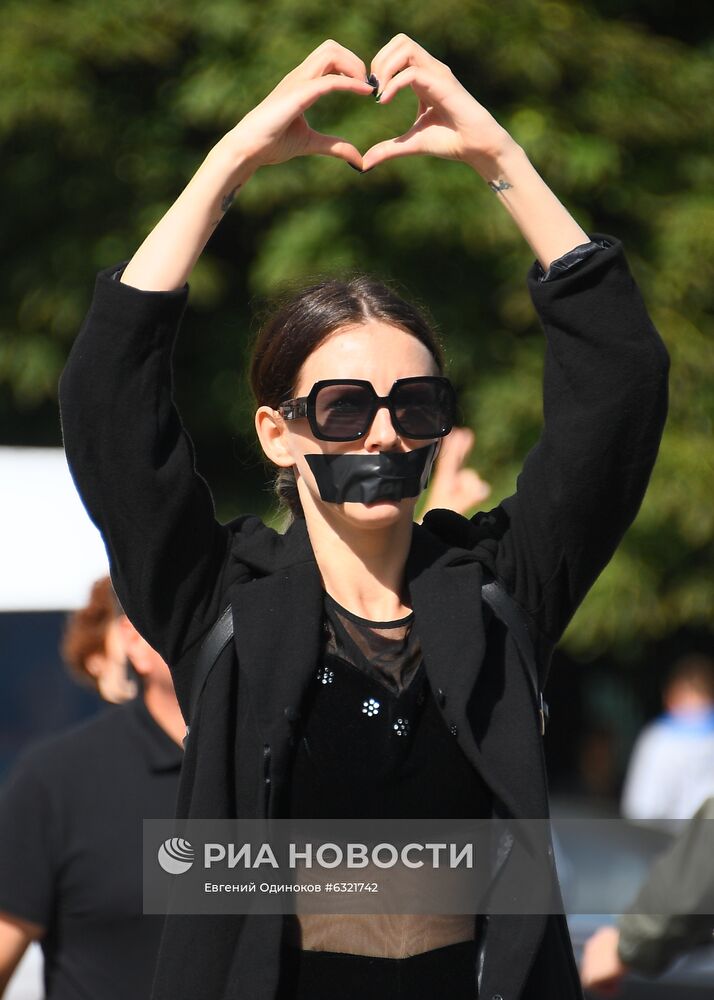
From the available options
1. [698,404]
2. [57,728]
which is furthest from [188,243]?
[698,404]

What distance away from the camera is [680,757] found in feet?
25.7

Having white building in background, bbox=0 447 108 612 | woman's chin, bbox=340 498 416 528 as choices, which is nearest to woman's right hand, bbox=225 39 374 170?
woman's chin, bbox=340 498 416 528

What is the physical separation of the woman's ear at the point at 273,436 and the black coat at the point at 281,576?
0.18 meters

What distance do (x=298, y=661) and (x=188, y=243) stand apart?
57 cm

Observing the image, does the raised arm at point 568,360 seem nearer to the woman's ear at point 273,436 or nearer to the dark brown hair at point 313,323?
the dark brown hair at point 313,323

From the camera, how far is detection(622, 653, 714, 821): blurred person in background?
7.62 m

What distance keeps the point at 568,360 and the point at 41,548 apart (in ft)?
12.3

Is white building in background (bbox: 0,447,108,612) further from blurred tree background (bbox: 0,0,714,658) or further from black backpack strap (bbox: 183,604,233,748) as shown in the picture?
black backpack strap (bbox: 183,604,233,748)

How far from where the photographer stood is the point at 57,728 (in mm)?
5625

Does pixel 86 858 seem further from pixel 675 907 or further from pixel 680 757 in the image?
pixel 680 757

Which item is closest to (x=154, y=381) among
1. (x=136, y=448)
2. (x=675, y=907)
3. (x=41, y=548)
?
(x=136, y=448)

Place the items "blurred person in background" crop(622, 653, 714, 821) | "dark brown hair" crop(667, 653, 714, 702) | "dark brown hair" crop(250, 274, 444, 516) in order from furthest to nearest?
1. "dark brown hair" crop(667, 653, 714, 702)
2. "blurred person in background" crop(622, 653, 714, 821)
3. "dark brown hair" crop(250, 274, 444, 516)

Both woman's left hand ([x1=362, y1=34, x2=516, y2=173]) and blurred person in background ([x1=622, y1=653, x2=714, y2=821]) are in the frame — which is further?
blurred person in background ([x1=622, y1=653, x2=714, y2=821])

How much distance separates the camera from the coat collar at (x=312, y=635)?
199cm
